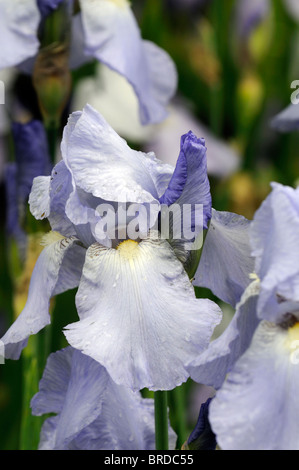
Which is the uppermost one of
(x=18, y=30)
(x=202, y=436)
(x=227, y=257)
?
(x=18, y=30)

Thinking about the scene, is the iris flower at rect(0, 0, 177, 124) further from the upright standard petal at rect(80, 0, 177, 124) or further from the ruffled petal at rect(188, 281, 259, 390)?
the ruffled petal at rect(188, 281, 259, 390)

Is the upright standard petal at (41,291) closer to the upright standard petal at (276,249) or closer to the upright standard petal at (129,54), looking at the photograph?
the upright standard petal at (276,249)

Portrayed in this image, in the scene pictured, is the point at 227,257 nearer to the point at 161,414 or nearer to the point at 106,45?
the point at 161,414

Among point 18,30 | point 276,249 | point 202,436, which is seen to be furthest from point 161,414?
point 18,30

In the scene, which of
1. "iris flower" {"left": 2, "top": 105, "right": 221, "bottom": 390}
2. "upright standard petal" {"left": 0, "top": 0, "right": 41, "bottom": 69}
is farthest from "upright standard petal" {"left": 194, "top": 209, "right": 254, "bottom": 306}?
"upright standard petal" {"left": 0, "top": 0, "right": 41, "bottom": 69}

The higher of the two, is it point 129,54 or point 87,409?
point 129,54

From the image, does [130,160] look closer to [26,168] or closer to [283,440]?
[283,440]
